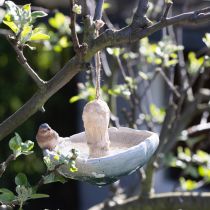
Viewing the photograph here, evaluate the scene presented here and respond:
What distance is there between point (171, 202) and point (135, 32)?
1.28 metres

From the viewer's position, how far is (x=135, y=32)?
4.78 feet

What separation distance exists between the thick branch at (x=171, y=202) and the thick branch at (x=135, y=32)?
49.3 inches

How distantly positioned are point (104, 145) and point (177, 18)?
468 millimetres

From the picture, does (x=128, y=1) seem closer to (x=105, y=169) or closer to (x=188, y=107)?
(x=188, y=107)

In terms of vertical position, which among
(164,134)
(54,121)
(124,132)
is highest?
(124,132)

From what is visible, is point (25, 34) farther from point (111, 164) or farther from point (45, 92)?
point (111, 164)

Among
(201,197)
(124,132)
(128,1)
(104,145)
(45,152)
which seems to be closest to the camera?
(45,152)

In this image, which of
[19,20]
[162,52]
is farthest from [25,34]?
[162,52]

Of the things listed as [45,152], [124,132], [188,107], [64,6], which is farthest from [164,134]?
[64,6]

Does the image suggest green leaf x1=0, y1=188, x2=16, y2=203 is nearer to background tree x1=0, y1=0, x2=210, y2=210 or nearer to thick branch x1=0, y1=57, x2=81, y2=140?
background tree x1=0, y1=0, x2=210, y2=210

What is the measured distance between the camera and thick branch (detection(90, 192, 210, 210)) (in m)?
2.55

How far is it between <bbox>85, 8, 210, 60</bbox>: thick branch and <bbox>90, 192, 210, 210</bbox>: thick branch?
4.11ft

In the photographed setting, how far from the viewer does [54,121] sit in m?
4.66

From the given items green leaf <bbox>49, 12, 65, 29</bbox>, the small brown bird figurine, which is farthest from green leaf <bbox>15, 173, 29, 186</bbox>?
green leaf <bbox>49, 12, 65, 29</bbox>
